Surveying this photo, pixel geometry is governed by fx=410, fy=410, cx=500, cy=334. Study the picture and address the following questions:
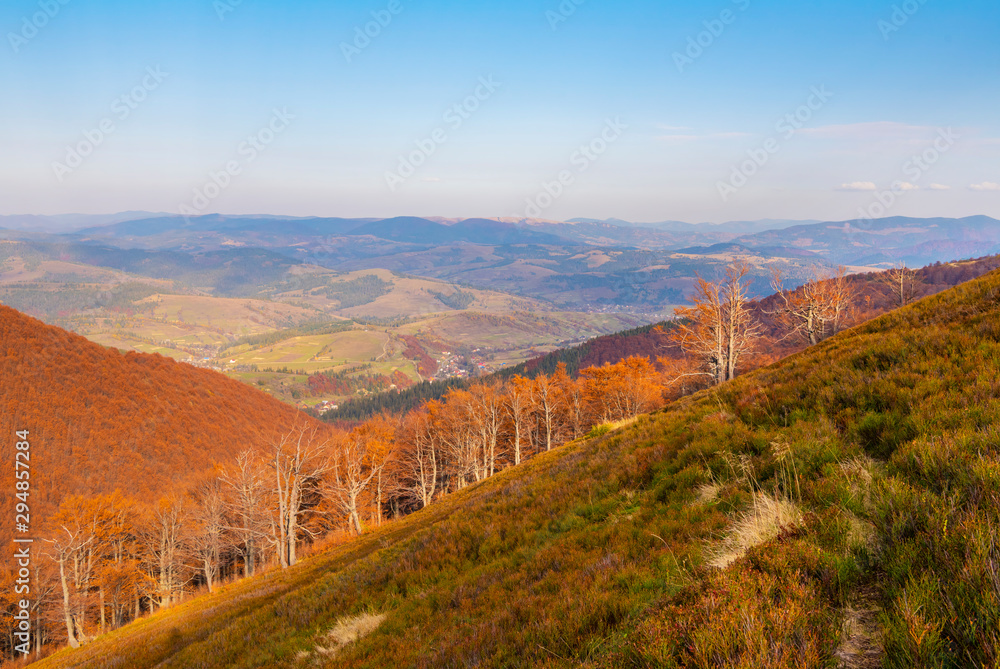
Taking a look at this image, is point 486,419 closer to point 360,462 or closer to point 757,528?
point 360,462

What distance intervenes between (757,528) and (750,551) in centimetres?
56

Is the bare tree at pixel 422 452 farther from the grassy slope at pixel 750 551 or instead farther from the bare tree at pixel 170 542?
the grassy slope at pixel 750 551

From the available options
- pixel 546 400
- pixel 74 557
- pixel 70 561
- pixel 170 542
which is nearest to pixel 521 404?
pixel 546 400

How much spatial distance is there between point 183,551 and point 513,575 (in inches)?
2673

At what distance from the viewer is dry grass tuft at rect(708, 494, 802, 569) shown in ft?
13.9

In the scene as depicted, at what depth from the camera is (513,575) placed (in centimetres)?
643

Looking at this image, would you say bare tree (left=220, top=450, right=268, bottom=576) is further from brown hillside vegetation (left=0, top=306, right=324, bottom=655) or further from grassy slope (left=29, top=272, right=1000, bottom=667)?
grassy slope (left=29, top=272, right=1000, bottom=667)

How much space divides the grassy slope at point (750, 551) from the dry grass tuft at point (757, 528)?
16 cm

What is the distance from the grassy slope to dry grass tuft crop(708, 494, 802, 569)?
160 millimetres

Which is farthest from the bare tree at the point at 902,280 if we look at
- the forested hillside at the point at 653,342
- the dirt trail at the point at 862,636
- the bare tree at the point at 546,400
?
the dirt trail at the point at 862,636

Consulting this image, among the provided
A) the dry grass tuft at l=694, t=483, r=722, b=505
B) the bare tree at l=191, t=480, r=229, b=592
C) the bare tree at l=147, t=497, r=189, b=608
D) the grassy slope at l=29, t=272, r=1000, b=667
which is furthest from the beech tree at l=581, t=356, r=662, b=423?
the bare tree at l=147, t=497, r=189, b=608

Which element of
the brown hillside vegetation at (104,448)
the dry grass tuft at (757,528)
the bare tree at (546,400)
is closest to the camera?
the dry grass tuft at (757,528)

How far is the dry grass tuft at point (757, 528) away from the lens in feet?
13.9

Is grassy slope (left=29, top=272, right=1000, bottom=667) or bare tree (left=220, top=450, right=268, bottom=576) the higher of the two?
grassy slope (left=29, top=272, right=1000, bottom=667)
